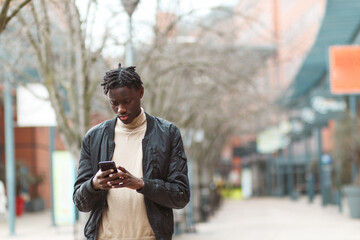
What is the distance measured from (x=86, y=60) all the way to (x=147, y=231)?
23.8 ft

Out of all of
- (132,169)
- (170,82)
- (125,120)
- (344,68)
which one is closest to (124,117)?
(125,120)

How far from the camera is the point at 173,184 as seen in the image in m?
3.54

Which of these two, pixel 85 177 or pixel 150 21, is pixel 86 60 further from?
pixel 85 177

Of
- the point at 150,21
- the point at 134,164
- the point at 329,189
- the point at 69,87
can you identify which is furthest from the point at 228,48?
the point at 329,189

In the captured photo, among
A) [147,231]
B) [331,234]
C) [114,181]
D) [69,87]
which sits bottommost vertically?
[331,234]

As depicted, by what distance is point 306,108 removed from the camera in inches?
1336

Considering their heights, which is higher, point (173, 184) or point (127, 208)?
point (173, 184)

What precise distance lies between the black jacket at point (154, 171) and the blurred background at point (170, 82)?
3672 mm

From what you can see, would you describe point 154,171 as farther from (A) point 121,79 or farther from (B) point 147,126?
(A) point 121,79

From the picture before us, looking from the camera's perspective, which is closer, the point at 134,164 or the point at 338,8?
the point at 134,164

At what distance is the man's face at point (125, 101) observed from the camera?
3.43m

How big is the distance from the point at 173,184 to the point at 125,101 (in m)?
0.47

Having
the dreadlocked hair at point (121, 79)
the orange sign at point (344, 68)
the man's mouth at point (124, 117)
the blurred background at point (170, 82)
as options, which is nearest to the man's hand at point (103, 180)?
the man's mouth at point (124, 117)

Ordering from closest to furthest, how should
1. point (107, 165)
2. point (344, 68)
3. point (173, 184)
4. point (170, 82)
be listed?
point (107, 165) < point (173, 184) < point (170, 82) < point (344, 68)
